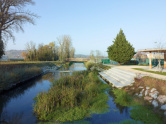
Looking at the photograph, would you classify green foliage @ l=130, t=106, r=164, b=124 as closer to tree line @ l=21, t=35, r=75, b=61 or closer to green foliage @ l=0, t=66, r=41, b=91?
green foliage @ l=0, t=66, r=41, b=91

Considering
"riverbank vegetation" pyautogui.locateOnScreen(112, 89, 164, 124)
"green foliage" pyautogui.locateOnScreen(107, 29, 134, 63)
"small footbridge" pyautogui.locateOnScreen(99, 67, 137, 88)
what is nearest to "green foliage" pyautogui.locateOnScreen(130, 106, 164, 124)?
"riverbank vegetation" pyautogui.locateOnScreen(112, 89, 164, 124)

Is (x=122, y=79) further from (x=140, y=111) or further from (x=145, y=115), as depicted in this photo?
(x=145, y=115)

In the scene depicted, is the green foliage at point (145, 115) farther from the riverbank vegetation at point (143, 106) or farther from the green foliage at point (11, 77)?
the green foliage at point (11, 77)

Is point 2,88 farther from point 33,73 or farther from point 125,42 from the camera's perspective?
point 125,42

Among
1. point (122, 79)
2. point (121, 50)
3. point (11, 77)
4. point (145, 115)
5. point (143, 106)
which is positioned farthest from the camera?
point (121, 50)

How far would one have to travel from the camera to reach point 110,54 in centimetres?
2502

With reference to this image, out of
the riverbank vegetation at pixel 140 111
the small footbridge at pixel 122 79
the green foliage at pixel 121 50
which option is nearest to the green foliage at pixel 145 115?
the riverbank vegetation at pixel 140 111

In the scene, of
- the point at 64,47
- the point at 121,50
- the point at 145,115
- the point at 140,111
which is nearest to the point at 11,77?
the point at 140,111

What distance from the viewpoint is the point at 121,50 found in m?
23.3

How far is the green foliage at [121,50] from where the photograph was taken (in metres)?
23.1

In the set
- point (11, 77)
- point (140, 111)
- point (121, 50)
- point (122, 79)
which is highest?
point (121, 50)

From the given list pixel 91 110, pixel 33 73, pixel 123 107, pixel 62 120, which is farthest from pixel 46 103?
pixel 33 73

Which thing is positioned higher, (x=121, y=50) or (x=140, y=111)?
(x=121, y=50)

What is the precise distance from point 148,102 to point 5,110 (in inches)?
240
